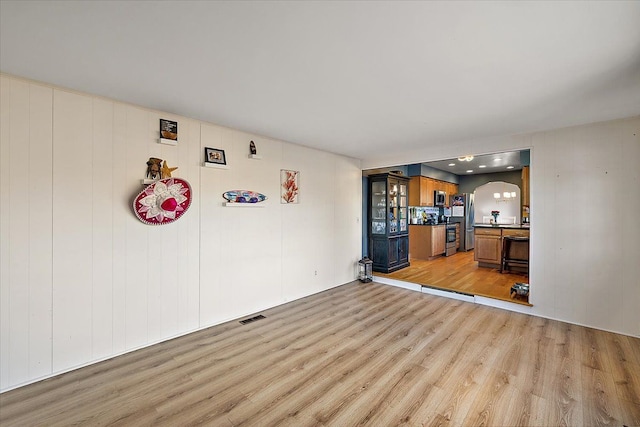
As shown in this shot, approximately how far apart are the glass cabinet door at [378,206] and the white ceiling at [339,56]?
9.92 ft

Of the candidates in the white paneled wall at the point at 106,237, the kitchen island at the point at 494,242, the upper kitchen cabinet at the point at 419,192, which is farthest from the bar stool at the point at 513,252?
the white paneled wall at the point at 106,237

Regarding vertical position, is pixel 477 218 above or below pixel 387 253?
above

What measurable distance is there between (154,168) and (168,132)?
0.45 meters

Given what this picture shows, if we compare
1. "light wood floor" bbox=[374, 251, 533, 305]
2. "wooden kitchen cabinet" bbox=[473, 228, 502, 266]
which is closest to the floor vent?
"light wood floor" bbox=[374, 251, 533, 305]

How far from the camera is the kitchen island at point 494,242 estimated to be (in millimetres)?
5931

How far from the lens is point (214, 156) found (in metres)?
3.46

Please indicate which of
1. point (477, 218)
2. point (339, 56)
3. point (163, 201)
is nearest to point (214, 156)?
point (163, 201)

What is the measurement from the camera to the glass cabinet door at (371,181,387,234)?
20.1 ft

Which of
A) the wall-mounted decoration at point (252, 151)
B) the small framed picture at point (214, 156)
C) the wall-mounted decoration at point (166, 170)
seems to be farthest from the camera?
the wall-mounted decoration at point (252, 151)


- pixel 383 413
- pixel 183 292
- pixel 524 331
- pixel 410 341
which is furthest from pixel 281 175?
pixel 524 331

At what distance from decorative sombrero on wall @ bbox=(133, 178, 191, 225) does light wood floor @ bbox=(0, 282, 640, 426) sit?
4.56 feet

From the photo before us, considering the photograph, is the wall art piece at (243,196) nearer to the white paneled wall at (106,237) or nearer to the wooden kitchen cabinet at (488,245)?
the white paneled wall at (106,237)

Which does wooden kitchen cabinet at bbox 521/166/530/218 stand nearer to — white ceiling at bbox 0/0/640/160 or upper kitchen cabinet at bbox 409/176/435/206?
upper kitchen cabinet at bbox 409/176/435/206

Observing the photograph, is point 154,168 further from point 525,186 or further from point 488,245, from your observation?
point 525,186
